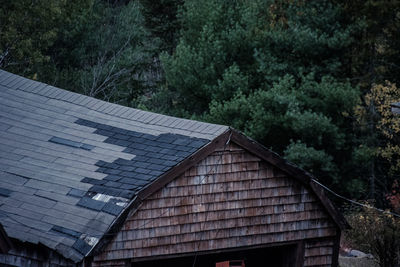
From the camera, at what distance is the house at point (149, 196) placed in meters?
11.7

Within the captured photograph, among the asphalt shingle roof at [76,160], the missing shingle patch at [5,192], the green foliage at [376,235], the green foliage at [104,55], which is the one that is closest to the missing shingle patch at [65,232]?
the asphalt shingle roof at [76,160]

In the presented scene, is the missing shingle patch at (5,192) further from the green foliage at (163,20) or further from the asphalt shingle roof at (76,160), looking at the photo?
the green foliage at (163,20)

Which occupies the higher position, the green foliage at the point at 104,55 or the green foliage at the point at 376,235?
the green foliage at the point at 104,55

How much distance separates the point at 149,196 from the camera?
12.1 m

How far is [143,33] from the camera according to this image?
36688 millimetres

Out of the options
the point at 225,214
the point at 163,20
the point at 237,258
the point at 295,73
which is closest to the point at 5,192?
the point at 225,214

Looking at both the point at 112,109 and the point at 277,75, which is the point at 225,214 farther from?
the point at 277,75

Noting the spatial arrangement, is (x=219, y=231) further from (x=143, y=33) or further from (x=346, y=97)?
(x=143, y=33)

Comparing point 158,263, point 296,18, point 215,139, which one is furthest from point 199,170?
point 296,18

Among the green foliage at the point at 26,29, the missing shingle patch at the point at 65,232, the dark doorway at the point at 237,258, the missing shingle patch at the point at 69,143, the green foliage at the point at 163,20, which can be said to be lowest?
the dark doorway at the point at 237,258

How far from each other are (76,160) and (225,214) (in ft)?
9.88

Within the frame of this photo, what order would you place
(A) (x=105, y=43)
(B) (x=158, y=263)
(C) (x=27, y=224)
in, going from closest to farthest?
1. (C) (x=27, y=224)
2. (B) (x=158, y=263)
3. (A) (x=105, y=43)

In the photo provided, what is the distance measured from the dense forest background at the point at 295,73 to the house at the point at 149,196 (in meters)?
11.0

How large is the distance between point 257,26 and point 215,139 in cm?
1613
